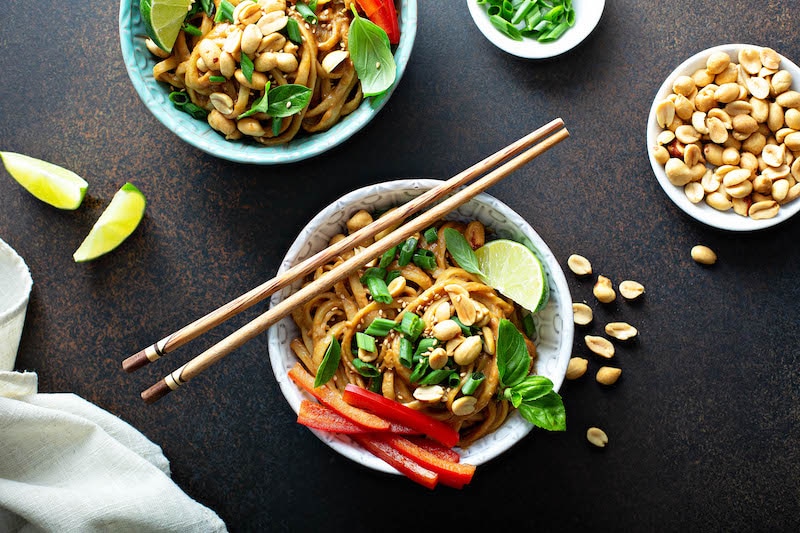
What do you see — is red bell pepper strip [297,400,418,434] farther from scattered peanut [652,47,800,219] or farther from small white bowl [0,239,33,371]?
scattered peanut [652,47,800,219]

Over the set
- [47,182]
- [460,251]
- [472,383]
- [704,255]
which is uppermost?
[47,182]

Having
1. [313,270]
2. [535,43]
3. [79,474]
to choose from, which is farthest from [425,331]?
[79,474]

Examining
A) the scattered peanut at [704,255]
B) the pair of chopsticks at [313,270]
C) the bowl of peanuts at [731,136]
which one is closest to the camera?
the pair of chopsticks at [313,270]

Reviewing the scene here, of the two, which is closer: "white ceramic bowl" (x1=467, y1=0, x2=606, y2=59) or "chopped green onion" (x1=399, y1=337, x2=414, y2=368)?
"chopped green onion" (x1=399, y1=337, x2=414, y2=368)

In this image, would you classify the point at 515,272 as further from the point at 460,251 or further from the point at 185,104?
the point at 185,104

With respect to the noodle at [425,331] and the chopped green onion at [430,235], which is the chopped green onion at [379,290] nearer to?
the noodle at [425,331]

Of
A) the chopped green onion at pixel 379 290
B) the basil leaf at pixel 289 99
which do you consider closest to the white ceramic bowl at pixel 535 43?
the basil leaf at pixel 289 99

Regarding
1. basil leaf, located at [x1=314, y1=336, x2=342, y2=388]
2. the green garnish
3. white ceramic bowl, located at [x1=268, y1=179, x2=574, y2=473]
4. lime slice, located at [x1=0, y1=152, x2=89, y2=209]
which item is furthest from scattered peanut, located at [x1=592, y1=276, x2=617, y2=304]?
lime slice, located at [x1=0, y1=152, x2=89, y2=209]
